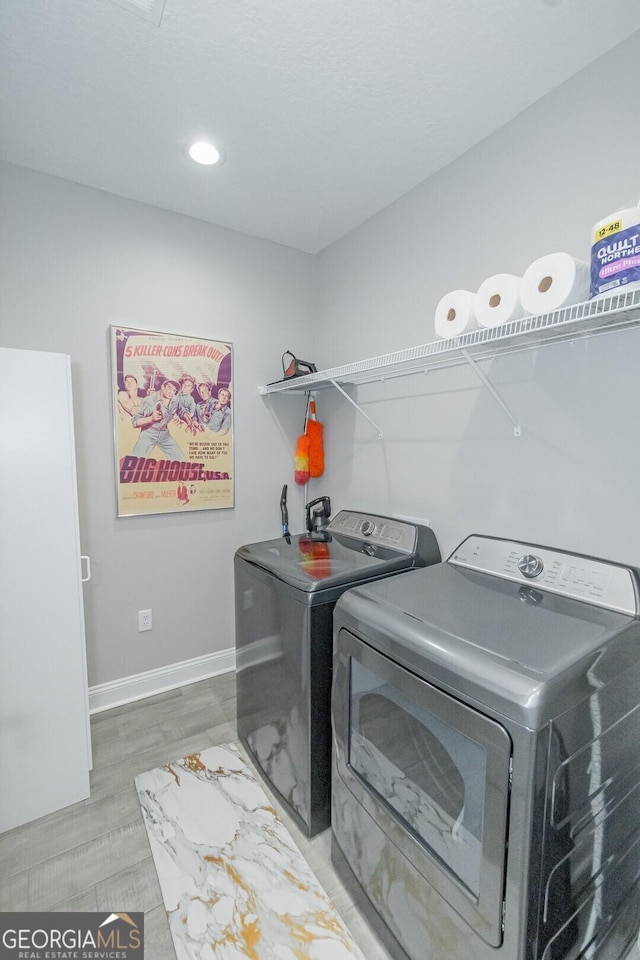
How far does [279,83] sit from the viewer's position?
1.42 meters

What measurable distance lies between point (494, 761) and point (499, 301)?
3.81ft

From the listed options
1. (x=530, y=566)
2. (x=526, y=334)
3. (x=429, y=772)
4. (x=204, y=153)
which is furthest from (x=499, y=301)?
(x=204, y=153)

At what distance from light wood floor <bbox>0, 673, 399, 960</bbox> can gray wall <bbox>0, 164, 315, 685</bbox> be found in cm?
46

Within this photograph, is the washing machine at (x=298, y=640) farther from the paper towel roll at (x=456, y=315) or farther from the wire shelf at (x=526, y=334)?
the paper towel roll at (x=456, y=315)

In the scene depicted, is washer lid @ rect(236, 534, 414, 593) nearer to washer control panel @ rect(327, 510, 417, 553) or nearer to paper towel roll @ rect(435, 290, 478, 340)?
washer control panel @ rect(327, 510, 417, 553)

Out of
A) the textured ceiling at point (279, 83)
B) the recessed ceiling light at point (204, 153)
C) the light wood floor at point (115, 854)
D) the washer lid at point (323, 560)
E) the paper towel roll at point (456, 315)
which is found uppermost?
the textured ceiling at point (279, 83)

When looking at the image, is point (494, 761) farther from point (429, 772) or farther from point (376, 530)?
point (376, 530)

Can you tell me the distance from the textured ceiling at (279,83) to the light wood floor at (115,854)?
8.18 feet

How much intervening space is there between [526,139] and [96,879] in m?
2.85

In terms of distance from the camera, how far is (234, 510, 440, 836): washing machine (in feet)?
4.73

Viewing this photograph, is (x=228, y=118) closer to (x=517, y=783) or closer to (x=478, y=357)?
(x=478, y=357)

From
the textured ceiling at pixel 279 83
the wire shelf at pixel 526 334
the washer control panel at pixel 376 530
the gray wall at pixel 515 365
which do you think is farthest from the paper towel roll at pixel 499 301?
the washer control panel at pixel 376 530

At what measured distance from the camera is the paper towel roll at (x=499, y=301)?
4.00 ft

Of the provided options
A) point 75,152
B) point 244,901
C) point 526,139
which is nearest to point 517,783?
point 244,901
